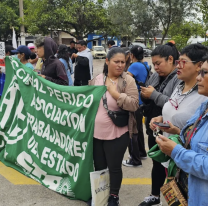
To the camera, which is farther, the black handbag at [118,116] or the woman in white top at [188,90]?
the black handbag at [118,116]

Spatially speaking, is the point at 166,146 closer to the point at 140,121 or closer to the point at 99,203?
the point at 99,203

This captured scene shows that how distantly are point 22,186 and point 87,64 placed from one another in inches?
144

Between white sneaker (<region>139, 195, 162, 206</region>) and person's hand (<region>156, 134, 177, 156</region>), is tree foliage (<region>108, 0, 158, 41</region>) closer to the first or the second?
white sneaker (<region>139, 195, 162, 206</region>)

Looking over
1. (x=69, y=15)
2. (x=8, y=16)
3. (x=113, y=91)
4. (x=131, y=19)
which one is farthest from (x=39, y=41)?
(x=8, y=16)

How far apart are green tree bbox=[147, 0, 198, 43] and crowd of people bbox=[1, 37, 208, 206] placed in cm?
1271

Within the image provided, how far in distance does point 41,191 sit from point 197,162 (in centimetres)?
232

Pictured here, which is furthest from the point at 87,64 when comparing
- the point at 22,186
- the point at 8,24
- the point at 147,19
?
the point at 8,24

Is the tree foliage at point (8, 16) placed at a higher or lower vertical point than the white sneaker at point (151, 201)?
higher

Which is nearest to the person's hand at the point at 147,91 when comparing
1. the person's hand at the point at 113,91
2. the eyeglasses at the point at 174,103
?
the person's hand at the point at 113,91

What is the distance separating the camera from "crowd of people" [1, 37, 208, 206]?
67.1 inches

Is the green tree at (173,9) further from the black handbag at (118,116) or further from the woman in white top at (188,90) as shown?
the woman in white top at (188,90)

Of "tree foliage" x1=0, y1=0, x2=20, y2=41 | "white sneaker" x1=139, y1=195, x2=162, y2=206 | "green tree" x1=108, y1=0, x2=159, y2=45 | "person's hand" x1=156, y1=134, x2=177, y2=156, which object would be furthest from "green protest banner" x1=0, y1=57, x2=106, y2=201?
"tree foliage" x1=0, y1=0, x2=20, y2=41

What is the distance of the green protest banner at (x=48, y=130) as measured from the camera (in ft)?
9.89

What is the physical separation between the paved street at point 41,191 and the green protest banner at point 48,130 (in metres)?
0.09
